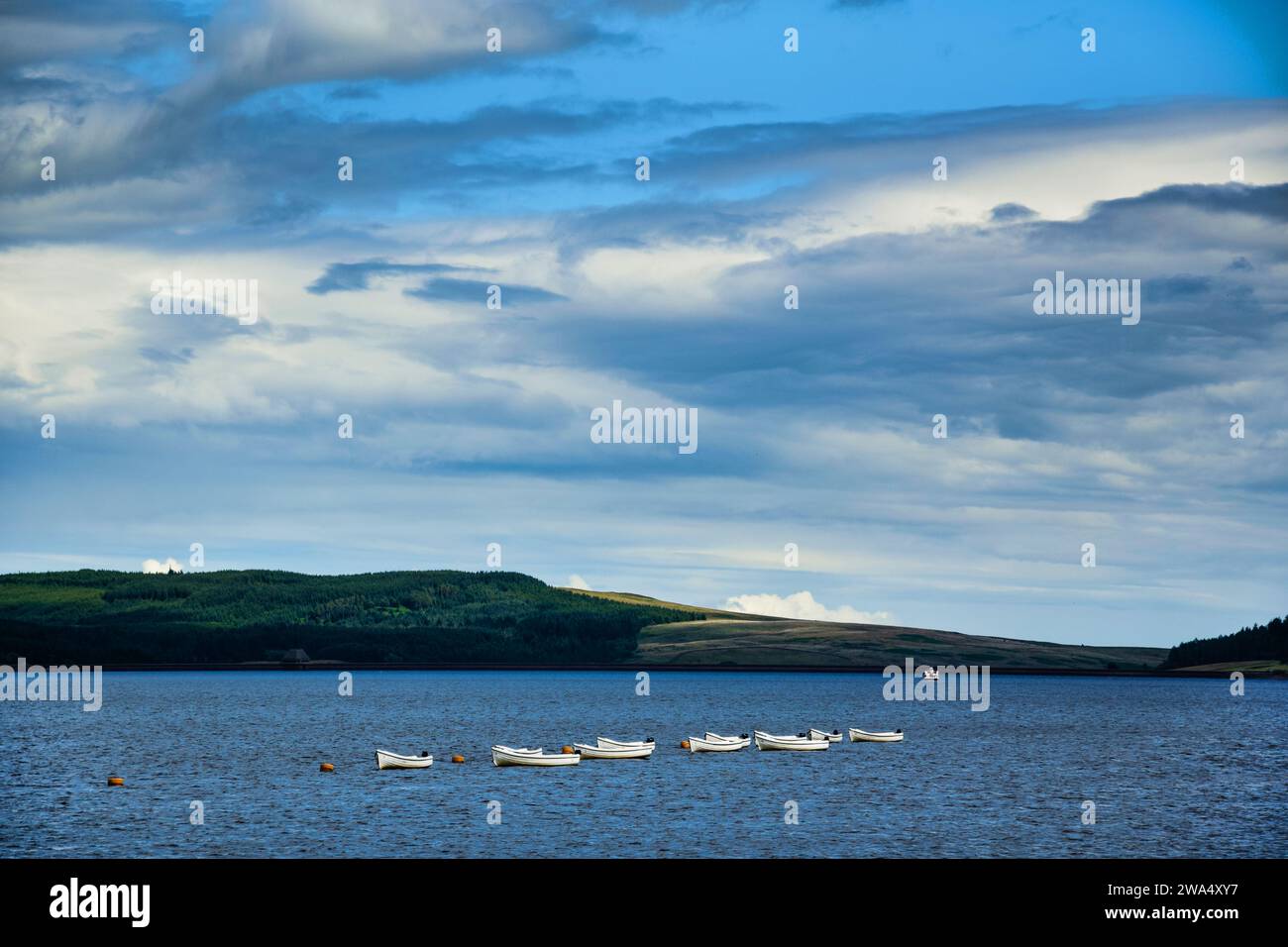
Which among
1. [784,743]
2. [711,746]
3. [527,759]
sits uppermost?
[527,759]

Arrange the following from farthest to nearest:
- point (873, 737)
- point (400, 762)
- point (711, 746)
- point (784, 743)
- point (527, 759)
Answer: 1. point (873, 737)
2. point (784, 743)
3. point (711, 746)
4. point (527, 759)
5. point (400, 762)

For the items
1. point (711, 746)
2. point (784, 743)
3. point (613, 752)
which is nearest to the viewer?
point (613, 752)

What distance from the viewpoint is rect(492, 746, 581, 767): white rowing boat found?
123m

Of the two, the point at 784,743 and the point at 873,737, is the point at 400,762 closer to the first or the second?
the point at 784,743

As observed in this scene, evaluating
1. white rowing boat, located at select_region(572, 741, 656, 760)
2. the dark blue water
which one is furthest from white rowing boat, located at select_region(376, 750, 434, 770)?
white rowing boat, located at select_region(572, 741, 656, 760)

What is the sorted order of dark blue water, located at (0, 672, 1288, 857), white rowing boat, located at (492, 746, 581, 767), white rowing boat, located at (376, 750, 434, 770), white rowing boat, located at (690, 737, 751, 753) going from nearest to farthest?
1. dark blue water, located at (0, 672, 1288, 857)
2. white rowing boat, located at (376, 750, 434, 770)
3. white rowing boat, located at (492, 746, 581, 767)
4. white rowing boat, located at (690, 737, 751, 753)

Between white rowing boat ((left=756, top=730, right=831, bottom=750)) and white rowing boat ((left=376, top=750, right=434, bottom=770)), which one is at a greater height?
white rowing boat ((left=376, top=750, right=434, bottom=770))

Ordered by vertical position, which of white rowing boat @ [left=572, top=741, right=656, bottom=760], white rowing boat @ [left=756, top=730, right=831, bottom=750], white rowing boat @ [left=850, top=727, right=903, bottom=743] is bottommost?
white rowing boat @ [left=850, top=727, right=903, bottom=743]

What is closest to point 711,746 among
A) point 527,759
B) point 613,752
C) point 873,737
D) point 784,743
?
point 784,743

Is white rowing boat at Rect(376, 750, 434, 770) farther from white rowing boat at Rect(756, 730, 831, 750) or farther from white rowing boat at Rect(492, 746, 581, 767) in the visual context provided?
white rowing boat at Rect(756, 730, 831, 750)

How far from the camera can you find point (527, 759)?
122 m

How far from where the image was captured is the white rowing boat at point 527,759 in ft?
402
